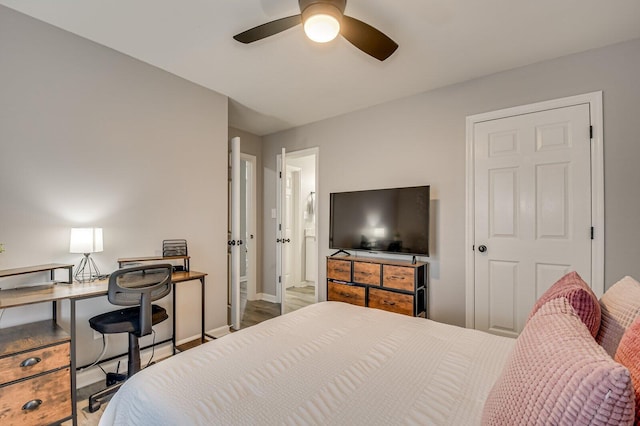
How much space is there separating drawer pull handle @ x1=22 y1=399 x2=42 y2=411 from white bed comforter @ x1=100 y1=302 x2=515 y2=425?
88 centimetres

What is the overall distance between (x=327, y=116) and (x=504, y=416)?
3.67 meters

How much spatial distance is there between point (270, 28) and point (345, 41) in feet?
2.43

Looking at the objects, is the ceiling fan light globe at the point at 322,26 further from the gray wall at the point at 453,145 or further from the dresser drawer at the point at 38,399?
the dresser drawer at the point at 38,399

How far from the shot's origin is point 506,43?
226 cm

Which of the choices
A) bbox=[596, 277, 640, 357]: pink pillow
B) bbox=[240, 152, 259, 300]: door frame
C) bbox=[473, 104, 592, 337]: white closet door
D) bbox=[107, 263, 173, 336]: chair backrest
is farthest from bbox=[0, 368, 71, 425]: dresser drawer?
bbox=[473, 104, 592, 337]: white closet door

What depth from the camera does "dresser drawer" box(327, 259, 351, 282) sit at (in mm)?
3326

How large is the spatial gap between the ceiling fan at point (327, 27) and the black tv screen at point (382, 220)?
5.15ft

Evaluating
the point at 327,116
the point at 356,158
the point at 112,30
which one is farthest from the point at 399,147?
the point at 112,30

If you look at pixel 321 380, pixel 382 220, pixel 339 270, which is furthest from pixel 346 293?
pixel 321 380

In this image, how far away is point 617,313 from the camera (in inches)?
39.9

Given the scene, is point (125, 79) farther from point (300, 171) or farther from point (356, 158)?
point (300, 171)

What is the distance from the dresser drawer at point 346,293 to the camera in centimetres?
320

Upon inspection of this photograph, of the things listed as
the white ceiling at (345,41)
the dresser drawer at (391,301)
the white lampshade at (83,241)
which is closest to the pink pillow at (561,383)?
the white ceiling at (345,41)

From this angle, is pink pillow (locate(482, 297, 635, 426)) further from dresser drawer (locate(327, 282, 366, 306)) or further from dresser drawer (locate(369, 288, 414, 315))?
dresser drawer (locate(327, 282, 366, 306))
